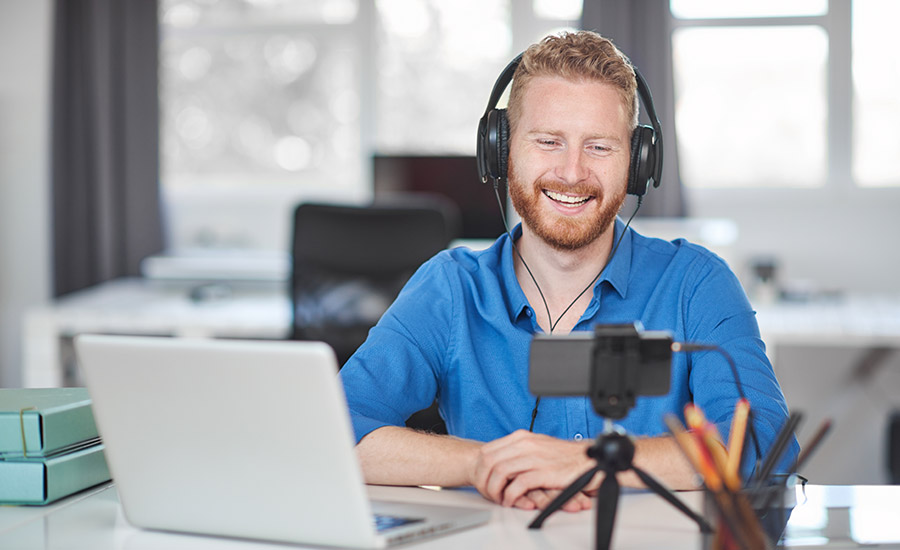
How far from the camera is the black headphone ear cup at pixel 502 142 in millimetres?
1396

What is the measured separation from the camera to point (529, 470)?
1014 millimetres

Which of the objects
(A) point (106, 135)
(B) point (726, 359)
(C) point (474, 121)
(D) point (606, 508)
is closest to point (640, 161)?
(B) point (726, 359)

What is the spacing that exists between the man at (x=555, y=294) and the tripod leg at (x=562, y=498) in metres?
0.36

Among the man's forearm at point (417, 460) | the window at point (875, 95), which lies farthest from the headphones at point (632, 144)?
the window at point (875, 95)

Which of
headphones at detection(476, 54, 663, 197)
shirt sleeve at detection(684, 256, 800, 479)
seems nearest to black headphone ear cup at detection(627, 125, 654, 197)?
headphones at detection(476, 54, 663, 197)

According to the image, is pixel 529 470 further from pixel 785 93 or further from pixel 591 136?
pixel 785 93

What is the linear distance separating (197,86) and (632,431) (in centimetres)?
307

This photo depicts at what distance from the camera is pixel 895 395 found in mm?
3477

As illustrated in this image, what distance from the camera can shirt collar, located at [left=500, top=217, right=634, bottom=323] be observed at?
136cm

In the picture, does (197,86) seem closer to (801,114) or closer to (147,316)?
(147,316)

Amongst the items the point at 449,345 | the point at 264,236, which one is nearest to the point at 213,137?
the point at 264,236

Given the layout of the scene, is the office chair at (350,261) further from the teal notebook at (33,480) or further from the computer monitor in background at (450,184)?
the teal notebook at (33,480)

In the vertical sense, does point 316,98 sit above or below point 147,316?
above

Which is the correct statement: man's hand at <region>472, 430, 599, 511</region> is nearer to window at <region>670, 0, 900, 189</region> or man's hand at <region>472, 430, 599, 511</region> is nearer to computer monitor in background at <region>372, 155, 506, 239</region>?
computer monitor in background at <region>372, 155, 506, 239</region>
